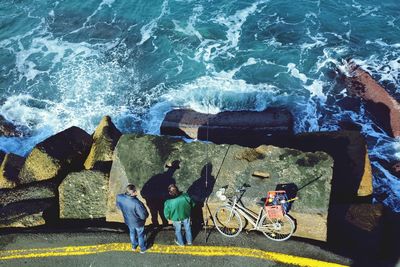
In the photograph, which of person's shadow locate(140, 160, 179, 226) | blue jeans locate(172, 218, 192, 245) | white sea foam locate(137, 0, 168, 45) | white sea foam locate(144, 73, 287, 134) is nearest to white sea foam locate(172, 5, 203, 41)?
white sea foam locate(137, 0, 168, 45)

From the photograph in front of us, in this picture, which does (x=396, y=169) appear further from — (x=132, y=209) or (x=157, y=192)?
(x=132, y=209)

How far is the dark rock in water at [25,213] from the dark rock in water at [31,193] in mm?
236

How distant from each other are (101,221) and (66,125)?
897 cm

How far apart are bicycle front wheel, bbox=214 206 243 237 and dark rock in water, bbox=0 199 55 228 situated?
162 inches

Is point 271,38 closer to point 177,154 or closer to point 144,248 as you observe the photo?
point 177,154

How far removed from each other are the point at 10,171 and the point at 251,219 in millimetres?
7313

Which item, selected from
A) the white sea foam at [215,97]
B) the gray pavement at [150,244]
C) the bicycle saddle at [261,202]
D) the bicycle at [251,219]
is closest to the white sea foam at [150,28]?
the white sea foam at [215,97]

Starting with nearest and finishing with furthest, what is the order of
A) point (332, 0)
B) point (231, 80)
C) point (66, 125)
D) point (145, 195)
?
point (145, 195) → point (66, 125) → point (231, 80) → point (332, 0)

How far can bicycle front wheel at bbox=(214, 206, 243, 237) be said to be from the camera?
8398mm

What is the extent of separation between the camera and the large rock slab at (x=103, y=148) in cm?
1080

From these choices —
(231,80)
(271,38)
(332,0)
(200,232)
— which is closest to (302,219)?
(200,232)

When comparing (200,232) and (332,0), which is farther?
(332,0)

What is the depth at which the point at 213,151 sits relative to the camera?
9414mm

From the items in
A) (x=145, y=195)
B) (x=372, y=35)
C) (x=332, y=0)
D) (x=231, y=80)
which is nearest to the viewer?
(x=145, y=195)
